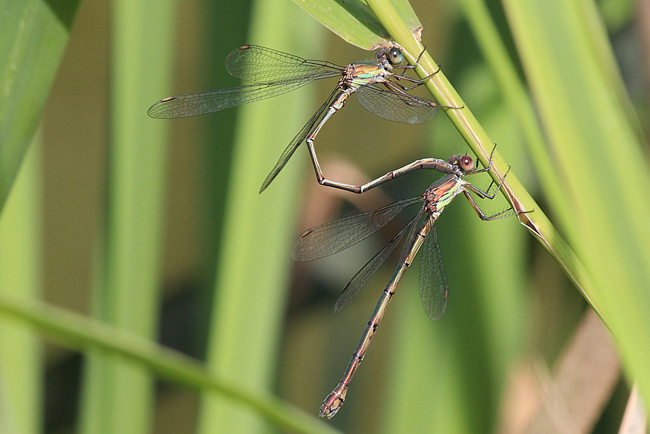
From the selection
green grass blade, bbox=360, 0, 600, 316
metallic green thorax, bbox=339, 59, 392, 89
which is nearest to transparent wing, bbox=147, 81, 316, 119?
metallic green thorax, bbox=339, 59, 392, 89

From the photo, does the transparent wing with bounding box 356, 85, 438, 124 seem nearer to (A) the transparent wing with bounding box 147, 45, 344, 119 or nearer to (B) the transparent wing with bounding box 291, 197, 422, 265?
(A) the transparent wing with bounding box 147, 45, 344, 119

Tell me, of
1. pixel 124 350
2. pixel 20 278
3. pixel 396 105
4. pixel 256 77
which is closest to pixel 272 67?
pixel 256 77

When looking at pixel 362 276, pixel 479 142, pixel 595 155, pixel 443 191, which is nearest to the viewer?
pixel 595 155

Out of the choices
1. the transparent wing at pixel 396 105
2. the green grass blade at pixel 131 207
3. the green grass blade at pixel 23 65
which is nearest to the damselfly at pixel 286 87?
the transparent wing at pixel 396 105

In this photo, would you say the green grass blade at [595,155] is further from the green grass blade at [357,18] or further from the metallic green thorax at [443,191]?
the metallic green thorax at [443,191]

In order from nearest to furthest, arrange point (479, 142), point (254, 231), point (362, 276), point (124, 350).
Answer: point (479, 142), point (124, 350), point (254, 231), point (362, 276)

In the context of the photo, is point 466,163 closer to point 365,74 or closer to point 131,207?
point 365,74

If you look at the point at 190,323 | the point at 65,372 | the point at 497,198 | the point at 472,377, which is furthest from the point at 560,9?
the point at 65,372
